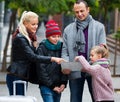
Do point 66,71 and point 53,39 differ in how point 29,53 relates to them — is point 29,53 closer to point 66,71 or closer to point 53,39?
point 53,39

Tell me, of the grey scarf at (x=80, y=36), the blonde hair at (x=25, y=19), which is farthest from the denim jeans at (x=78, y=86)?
the blonde hair at (x=25, y=19)

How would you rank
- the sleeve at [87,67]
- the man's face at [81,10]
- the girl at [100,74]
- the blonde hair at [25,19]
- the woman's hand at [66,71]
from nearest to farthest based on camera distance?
the woman's hand at [66,71]
the sleeve at [87,67]
the girl at [100,74]
the blonde hair at [25,19]
the man's face at [81,10]

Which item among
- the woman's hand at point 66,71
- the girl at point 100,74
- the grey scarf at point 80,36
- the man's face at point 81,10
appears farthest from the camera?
the grey scarf at point 80,36

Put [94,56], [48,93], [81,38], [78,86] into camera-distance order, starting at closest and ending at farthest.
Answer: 1. [94,56]
2. [48,93]
3. [81,38]
4. [78,86]

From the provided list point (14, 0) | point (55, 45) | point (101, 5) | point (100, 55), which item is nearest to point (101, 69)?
point (100, 55)

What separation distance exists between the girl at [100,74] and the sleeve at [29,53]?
1.33 feet

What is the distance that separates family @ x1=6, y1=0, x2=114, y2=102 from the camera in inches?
239

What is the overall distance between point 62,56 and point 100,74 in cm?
57

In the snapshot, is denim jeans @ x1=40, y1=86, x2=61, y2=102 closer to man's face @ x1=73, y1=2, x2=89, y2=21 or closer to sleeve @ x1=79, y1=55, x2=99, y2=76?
sleeve @ x1=79, y1=55, x2=99, y2=76

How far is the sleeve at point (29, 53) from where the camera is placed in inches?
240

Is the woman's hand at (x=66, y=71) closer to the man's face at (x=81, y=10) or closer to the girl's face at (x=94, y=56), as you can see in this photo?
the girl's face at (x=94, y=56)

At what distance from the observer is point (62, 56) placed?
631 centimetres

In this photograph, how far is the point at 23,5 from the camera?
1389 centimetres

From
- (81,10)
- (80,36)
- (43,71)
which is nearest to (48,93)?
(43,71)
